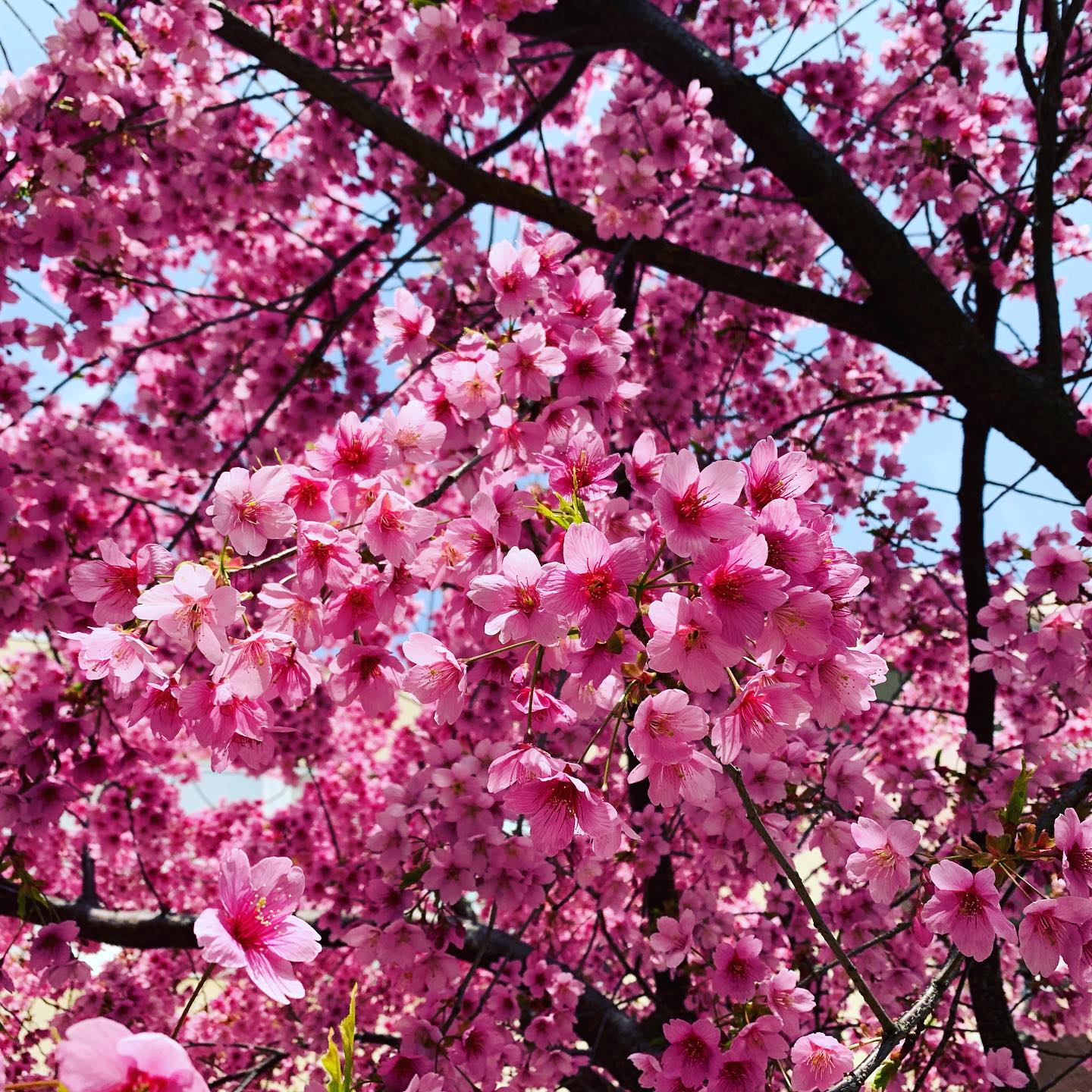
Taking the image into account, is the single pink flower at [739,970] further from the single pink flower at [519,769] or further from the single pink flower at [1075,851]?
the single pink flower at [519,769]

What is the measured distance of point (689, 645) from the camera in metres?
1.11

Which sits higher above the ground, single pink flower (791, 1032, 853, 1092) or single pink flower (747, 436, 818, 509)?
single pink flower (747, 436, 818, 509)

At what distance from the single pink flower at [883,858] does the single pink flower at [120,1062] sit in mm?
1197

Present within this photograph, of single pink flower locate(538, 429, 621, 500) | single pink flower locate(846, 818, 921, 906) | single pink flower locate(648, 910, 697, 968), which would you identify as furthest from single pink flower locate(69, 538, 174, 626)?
single pink flower locate(648, 910, 697, 968)

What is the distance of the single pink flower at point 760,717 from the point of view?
45.9 inches

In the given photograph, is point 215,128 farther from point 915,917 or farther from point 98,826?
point 915,917

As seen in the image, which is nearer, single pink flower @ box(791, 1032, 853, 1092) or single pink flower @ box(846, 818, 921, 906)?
single pink flower @ box(791, 1032, 853, 1092)

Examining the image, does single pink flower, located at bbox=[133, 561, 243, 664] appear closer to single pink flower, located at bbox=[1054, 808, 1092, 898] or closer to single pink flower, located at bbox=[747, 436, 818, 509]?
single pink flower, located at bbox=[747, 436, 818, 509]

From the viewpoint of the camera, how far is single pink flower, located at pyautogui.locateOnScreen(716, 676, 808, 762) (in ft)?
3.83

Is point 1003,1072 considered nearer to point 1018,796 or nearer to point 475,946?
point 1018,796

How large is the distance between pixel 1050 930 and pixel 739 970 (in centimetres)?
106

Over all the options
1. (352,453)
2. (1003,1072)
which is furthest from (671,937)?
(352,453)

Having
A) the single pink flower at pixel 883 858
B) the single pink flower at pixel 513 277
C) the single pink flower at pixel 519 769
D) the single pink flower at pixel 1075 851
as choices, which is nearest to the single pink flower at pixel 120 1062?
the single pink flower at pixel 519 769

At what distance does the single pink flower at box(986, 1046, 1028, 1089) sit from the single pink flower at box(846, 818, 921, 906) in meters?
1.35
